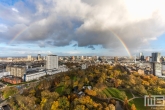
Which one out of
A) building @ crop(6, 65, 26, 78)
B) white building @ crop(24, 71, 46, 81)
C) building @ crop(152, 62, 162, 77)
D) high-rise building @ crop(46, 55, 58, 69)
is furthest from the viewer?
high-rise building @ crop(46, 55, 58, 69)

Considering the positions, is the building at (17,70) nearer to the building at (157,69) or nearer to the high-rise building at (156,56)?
the building at (157,69)

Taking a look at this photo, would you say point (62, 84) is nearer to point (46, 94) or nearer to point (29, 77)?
point (46, 94)

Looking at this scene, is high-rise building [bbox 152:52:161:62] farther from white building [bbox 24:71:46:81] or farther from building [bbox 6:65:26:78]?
building [bbox 6:65:26:78]

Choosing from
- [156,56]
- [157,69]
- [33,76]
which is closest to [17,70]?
[33,76]

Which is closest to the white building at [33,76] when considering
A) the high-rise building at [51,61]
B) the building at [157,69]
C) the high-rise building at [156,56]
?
the high-rise building at [51,61]

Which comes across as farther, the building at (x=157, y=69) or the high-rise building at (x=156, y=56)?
the high-rise building at (x=156, y=56)

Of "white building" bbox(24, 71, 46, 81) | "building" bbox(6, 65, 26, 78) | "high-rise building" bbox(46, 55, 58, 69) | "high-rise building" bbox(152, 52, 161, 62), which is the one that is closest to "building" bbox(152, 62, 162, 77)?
"high-rise building" bbox(152, 52, 161, 62)

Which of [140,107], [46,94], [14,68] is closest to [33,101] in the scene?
[46,94]

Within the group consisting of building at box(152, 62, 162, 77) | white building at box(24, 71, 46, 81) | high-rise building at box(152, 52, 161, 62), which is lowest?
white building at box(24, 71, 46, 81)

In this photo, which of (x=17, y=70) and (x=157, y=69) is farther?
(x=17, y=70)

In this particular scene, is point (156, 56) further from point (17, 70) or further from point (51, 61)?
point (17, 70)

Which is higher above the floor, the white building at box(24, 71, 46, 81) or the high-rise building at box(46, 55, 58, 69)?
the high-rise building at box(46, 55, 58, 69)

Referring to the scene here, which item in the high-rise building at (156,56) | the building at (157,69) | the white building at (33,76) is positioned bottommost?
the white building at (33,76)
